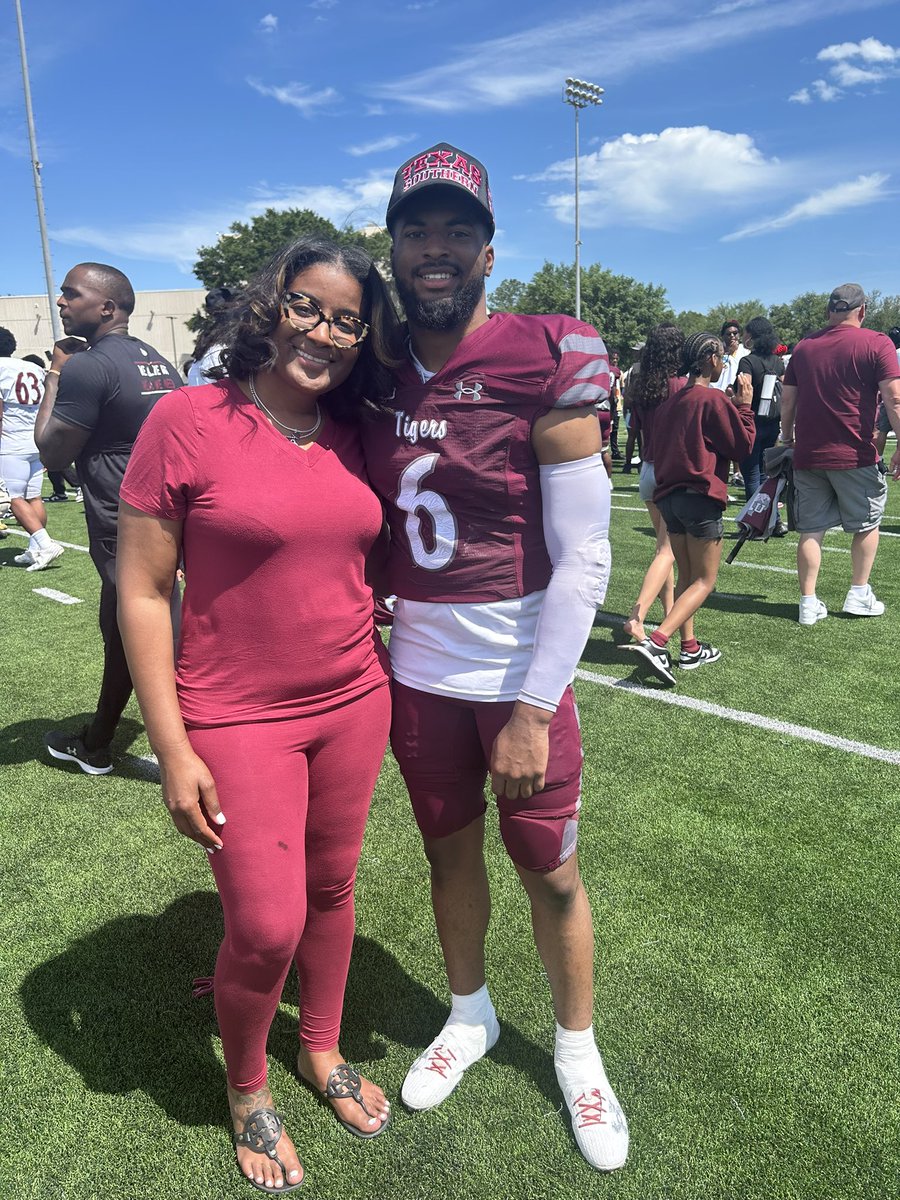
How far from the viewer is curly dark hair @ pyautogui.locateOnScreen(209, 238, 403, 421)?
71.6 inches

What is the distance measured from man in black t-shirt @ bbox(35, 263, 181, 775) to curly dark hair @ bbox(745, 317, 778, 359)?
341 inches

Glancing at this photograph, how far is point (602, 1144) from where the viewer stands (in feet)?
6.42

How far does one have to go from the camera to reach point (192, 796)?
1702mm

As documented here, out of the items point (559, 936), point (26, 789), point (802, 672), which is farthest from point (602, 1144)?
point (802, 672)

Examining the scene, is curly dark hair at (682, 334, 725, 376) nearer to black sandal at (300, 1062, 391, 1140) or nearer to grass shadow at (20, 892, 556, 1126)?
grass shadow at (20, 892, 556, 1126)

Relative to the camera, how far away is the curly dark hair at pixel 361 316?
1818mm

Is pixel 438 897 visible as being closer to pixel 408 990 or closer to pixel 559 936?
pixel 559 936

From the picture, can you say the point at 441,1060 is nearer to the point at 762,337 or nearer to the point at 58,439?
the point at 58,439

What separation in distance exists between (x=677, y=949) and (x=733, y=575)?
5767mm

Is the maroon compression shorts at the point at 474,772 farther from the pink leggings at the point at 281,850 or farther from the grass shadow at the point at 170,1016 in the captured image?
the grass shadow at the point at 170,1016

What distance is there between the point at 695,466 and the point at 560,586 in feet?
11.4

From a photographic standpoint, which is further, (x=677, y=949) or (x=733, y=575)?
(x=733, y=575)

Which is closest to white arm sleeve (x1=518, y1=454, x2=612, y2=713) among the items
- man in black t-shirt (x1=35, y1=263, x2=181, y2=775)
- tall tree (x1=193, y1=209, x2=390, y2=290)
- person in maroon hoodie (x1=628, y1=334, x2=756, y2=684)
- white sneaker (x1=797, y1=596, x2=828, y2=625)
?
man in black t-shirt (x1=35, y1=263, x2=181, y2=775)

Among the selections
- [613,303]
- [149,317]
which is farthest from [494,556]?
[149,317]
